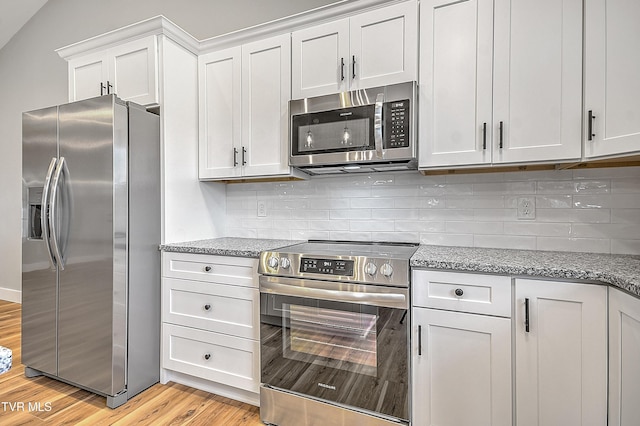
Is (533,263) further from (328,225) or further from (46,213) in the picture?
(46,213)

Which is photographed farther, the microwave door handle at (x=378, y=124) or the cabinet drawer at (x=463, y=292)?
the microwave door handle at (x=378, y=124)

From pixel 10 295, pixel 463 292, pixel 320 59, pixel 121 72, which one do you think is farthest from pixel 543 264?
pixel 10 295

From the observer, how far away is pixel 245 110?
231cm

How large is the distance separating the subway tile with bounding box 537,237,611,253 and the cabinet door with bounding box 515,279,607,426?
636 mm

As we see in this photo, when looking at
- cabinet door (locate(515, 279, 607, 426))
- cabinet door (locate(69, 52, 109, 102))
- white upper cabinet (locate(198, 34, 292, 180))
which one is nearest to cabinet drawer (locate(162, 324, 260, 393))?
white upper cabinet (locate(198, 34, 292, 180))

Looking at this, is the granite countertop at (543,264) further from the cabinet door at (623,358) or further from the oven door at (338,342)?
the oven door at (338,342)

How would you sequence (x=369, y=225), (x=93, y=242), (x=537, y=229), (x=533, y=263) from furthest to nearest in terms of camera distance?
1. (x=369, y=225)
2. (x=93, y=242)
3. (x=537, y=229)
4. (x=533, y=263)

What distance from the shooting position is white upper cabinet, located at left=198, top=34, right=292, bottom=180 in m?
2.20

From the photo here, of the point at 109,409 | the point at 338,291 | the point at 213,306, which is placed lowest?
the point at 109,409

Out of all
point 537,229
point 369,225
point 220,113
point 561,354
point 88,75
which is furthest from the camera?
point 88,75

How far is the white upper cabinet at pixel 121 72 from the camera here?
2.25m

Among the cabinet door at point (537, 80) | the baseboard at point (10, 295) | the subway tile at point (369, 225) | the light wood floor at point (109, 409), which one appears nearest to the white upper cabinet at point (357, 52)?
the cabinet door at point (537, 80)

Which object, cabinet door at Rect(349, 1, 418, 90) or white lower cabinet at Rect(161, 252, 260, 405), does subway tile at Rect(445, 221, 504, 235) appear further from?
white lower cabinet at Rect(161, 252, 260, 405)

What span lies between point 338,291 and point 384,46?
1.42m
